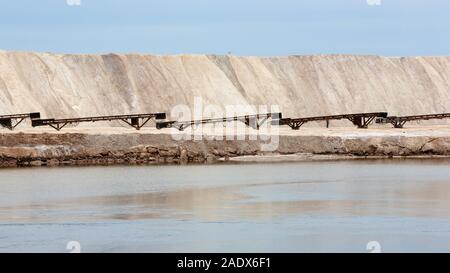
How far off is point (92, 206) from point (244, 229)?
8.85 metres

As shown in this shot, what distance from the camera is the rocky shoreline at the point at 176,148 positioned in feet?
218

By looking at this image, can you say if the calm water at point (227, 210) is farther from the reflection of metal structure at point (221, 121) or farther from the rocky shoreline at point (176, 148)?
the reflection of metal structure at point (221, 121)

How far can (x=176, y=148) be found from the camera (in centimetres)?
6862

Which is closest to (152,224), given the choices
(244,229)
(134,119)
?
(244,229)

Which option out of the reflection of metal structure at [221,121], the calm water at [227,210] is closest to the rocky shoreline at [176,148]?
the reflection of metal structure at [221,121]

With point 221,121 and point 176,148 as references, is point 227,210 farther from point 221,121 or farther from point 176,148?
point 221,121

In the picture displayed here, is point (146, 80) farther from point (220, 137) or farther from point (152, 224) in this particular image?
point (152, 224)

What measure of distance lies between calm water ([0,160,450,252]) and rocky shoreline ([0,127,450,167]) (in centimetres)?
865

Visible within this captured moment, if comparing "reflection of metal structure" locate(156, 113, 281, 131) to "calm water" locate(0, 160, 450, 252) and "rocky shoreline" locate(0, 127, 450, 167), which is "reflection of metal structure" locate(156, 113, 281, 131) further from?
"calm water" locate(0, 160, 450, 252)

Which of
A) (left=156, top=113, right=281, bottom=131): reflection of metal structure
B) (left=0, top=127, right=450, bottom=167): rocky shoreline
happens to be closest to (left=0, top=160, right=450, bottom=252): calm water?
(left=0, top=127, right=450, bottom=167): rocky shoreline

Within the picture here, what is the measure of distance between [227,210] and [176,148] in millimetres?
31844

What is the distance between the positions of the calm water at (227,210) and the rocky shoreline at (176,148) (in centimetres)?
865

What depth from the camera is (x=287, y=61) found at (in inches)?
4751

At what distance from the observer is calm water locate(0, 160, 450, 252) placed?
2952 centimetres
